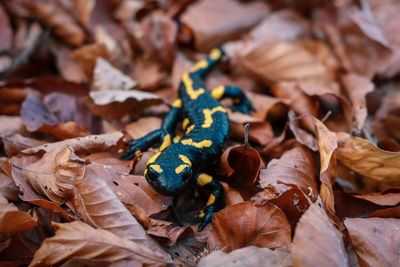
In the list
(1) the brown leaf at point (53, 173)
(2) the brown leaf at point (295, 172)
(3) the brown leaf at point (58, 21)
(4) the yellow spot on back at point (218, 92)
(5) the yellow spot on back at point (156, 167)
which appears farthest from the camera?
(3) the brown leaf at point (58, 21)

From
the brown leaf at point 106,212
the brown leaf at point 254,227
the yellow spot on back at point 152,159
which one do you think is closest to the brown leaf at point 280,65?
the yellow spot on back at point 152,159

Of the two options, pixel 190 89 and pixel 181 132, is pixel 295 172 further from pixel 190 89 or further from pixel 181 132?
pixel 190 89

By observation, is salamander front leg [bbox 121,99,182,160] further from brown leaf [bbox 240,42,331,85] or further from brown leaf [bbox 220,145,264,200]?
brown leaf [bbox 240,42,331,85]

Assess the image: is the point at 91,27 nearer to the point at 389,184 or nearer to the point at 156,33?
the point at 156,33

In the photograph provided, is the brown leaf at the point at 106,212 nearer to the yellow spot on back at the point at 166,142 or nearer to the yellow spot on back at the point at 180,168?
the yellow spot on back at the point at 180,168

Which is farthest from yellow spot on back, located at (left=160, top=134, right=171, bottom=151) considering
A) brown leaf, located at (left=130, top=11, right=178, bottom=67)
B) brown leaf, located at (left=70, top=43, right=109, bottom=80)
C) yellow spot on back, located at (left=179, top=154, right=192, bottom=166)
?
brown leaf, located at (left=70, top=43, right=109, bottom=80)

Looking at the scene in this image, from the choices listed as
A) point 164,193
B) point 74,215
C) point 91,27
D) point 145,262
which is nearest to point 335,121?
point 164,193
